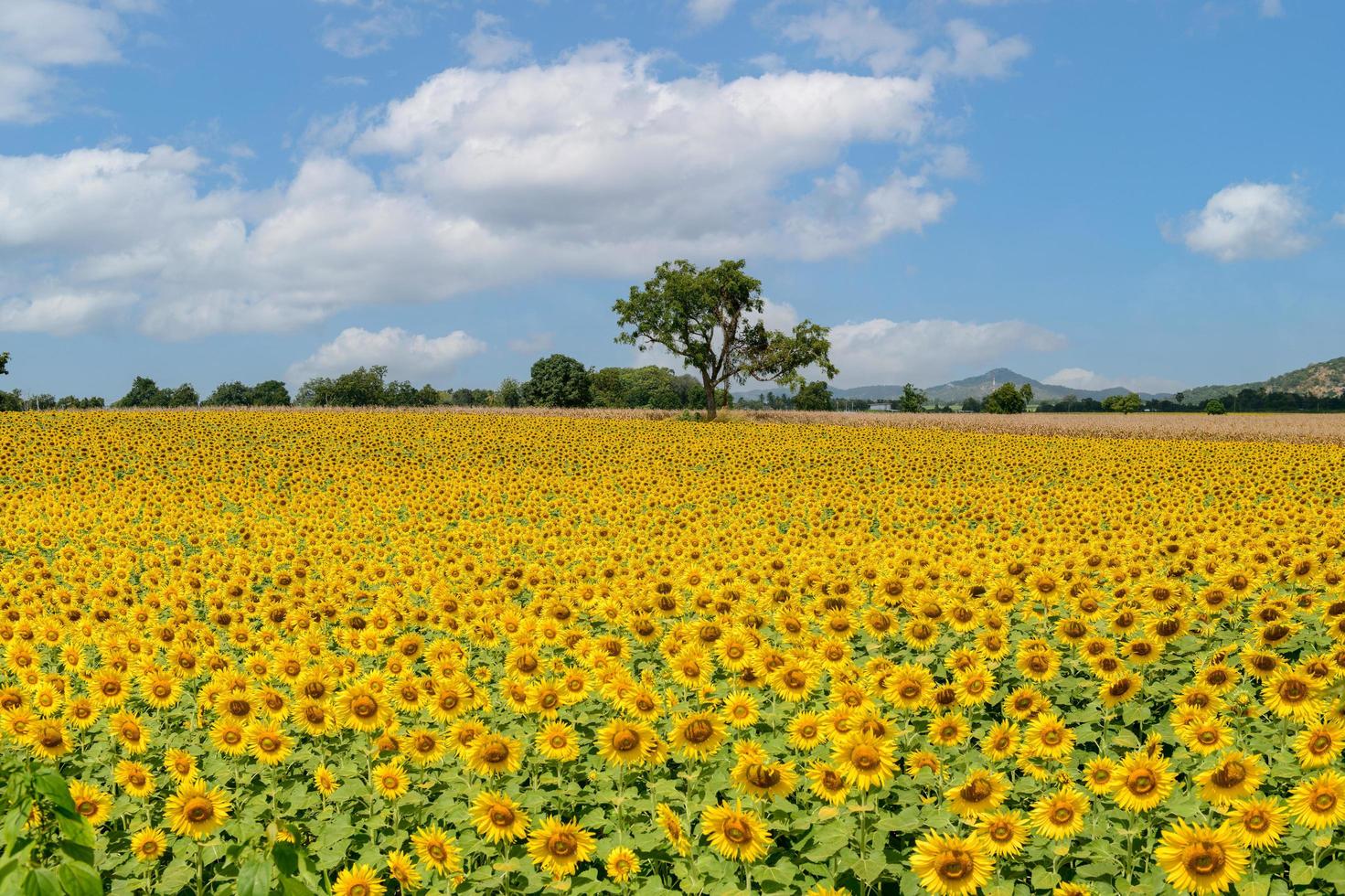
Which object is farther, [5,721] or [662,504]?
[662,504]

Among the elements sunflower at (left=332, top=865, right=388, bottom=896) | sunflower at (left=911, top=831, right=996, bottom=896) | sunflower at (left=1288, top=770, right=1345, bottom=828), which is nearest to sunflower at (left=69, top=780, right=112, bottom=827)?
sunflower at (left=332, top=865, right=388, bottom=896)

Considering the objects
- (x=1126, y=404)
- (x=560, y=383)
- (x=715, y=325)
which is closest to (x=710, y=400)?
(x=715, y=325)

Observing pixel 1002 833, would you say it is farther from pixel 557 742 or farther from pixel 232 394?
pixel 232 394

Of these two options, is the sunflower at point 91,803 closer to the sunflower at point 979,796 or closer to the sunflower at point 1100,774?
the sunflower at point 979,796

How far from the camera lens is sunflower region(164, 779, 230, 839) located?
200 inches

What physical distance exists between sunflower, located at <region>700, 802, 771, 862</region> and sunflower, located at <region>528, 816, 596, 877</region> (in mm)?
687

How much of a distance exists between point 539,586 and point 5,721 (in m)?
4.76

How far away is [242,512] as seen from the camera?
19.3 m

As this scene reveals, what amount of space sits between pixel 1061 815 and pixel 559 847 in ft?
8.87

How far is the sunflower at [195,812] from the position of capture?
5.09m

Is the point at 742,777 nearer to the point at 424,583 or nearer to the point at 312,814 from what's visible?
the point at 312,814

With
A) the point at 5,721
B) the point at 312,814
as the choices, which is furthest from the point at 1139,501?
the point at 5,721

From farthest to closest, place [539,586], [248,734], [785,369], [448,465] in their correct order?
[785,369] → [448,465] → [539,586] → [248,734]

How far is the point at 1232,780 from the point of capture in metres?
4.57
